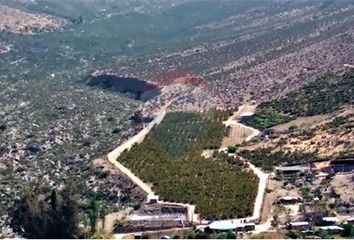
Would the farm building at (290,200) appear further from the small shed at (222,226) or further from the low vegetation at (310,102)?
the low vegetation at (310,102)

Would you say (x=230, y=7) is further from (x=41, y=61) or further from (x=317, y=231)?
(x=317, y=231)

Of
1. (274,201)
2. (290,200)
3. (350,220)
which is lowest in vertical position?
(350,220)

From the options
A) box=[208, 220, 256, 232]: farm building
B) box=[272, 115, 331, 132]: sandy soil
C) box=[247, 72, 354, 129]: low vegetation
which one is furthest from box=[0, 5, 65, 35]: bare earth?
box=[208, 220, 256, 232]: farm building

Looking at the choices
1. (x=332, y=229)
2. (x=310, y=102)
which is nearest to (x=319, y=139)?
(x=310, y=102)

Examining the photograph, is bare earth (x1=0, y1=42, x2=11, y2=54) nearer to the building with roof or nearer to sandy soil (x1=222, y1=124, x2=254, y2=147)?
sandy soil (x1=222, y1=124, x2=254, y2=147)

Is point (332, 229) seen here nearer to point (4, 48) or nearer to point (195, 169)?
point (195, 169)

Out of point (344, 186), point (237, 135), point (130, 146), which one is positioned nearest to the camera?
point (344, 186)

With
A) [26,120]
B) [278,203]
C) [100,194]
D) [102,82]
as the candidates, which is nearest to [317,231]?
[278,203]
